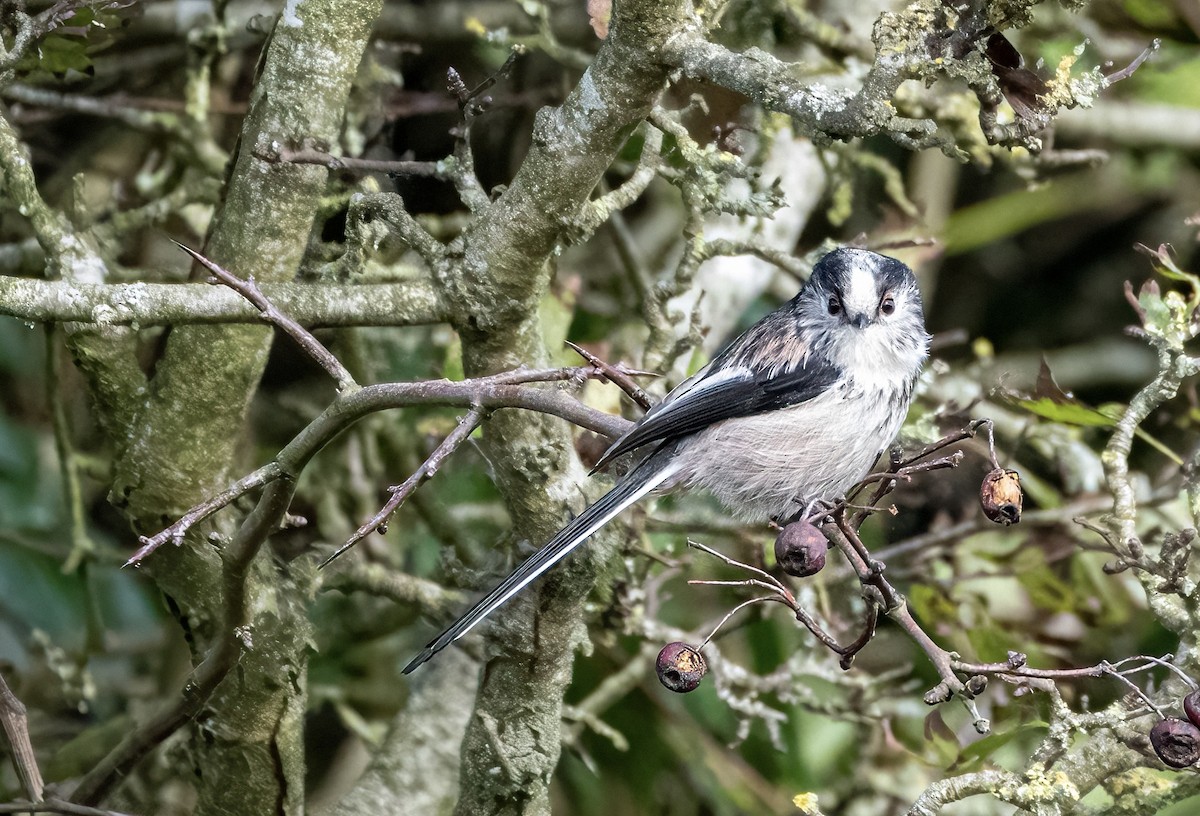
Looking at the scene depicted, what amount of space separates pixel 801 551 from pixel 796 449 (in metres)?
1.00

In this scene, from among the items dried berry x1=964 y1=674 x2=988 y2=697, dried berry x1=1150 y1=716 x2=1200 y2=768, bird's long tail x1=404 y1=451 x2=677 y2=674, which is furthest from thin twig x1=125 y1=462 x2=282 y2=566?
dried berry x1=1150 y1=716 x2=1200 y2=768

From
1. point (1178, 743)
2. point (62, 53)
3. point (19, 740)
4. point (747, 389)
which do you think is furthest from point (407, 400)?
point (62, 53)

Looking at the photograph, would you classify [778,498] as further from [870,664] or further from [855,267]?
[870,664]

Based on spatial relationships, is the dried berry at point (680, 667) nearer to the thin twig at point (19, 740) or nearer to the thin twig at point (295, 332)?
the thin twig at point (295, 332)

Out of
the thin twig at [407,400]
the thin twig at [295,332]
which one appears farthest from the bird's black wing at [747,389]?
the thin twig at [295,332]

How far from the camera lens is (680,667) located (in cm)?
226

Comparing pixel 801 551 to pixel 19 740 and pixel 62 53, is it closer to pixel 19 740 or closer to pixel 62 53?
pixel 19 740

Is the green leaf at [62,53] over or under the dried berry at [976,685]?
over

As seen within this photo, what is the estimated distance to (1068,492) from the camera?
4273 mm

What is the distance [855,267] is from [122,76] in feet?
9.56

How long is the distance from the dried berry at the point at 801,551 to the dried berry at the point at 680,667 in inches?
9.9

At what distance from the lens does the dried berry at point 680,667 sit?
89.1 inches

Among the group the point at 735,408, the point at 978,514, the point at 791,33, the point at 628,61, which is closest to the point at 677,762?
the point at 978,514

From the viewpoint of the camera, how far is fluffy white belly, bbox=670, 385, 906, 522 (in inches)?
123
